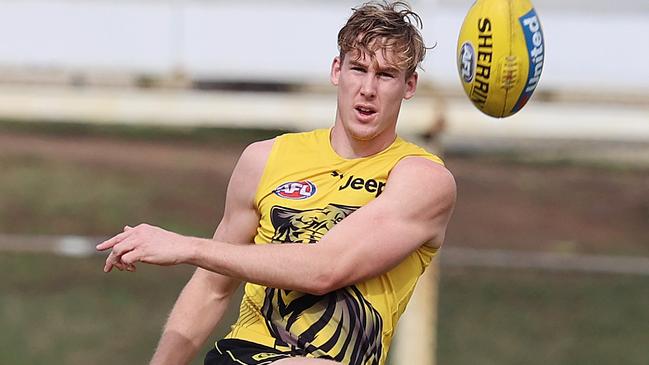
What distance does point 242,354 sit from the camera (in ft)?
13.4

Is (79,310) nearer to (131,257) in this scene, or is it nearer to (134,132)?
(134,132)

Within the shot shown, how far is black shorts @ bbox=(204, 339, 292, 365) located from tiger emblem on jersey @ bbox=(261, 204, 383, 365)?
0.16ft

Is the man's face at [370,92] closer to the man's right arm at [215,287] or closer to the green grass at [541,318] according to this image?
the man's right arm at [215,287]

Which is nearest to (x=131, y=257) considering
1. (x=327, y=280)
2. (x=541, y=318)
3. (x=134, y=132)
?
(x=327, y=280)

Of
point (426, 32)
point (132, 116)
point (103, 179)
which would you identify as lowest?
point (103, 179)

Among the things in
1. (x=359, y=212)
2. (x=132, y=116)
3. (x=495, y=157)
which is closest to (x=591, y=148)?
(x=495, y=157)

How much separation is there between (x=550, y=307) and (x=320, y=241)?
922 cm

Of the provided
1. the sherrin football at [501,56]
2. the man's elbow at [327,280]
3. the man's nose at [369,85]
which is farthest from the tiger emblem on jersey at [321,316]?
the sherrin football at [501,56]

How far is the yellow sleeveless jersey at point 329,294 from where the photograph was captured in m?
4.02

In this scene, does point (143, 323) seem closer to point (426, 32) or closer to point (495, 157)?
point (426, 32)

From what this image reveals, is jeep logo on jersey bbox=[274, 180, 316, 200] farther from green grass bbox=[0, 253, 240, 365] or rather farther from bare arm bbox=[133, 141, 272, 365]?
green grass bbox=[0, 253, 240, 365]

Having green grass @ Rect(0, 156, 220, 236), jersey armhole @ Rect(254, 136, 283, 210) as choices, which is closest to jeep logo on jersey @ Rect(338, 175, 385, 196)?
jersey armhole @ Rect(254, 136, 283, 210)

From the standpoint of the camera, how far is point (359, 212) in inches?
158

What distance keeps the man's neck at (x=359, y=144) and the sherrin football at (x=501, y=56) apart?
0.46 m
